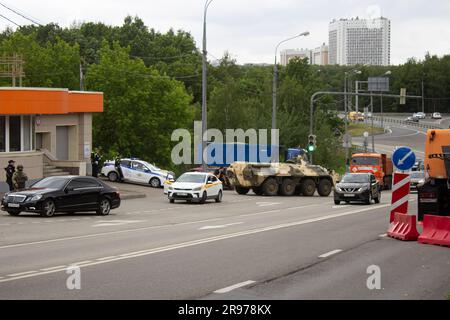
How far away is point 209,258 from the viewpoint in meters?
15.2

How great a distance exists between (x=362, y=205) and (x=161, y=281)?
2586cm

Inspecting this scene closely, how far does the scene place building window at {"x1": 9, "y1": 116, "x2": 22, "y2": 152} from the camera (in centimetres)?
3759

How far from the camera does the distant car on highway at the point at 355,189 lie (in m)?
37.1

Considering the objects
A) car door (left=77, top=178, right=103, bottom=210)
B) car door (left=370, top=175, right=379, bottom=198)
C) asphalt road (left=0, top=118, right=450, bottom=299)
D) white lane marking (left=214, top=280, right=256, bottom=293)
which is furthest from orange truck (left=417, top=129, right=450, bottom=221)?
car door (left=370, top=175, right=379, bottom=198)

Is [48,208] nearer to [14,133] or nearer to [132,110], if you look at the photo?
[14,133]

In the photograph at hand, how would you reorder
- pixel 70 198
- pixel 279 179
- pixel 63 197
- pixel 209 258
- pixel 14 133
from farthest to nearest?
pixel 279 179 < pixel 14 133 < pixel 70 198 < pixel 63 197 < pixel 209 258

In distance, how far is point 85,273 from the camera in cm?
1282

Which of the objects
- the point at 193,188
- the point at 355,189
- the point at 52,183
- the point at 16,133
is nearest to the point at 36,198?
the point at 52,183

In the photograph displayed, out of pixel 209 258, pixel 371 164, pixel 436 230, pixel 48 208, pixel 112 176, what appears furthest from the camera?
pixel 371 164

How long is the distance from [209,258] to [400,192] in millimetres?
7118

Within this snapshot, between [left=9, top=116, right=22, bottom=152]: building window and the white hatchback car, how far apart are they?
7556 mm

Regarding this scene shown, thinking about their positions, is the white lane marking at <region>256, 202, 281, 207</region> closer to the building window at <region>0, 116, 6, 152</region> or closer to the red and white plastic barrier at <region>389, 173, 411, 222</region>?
the building window at <region>0, 116, 6, 152</region>
